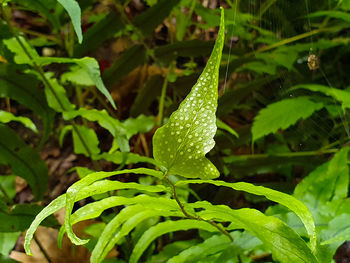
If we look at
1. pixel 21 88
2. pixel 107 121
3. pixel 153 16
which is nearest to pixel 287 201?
pixel 107 121

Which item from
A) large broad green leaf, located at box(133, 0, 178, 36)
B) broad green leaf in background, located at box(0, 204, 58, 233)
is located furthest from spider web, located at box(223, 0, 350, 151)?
broad green leaf in background, located at box(0, 204, 58, 233)

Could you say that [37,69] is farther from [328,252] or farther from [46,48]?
[46,48]

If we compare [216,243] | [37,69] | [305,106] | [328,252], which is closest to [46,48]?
[37,69]

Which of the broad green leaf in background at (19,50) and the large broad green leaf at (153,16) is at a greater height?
the large broad green leaf at (153,16)

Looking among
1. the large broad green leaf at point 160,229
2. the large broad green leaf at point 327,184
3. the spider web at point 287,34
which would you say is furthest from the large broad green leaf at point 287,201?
the spider web at point 287,34

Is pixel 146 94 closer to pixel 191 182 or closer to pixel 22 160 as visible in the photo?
pixel 22 160

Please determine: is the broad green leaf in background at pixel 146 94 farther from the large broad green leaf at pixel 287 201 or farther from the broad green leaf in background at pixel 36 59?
the large broad green leaf at pixel 287 201

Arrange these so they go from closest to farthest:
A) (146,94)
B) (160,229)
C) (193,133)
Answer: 1. (193,133)
2. (160,229)
3. (146,94)
